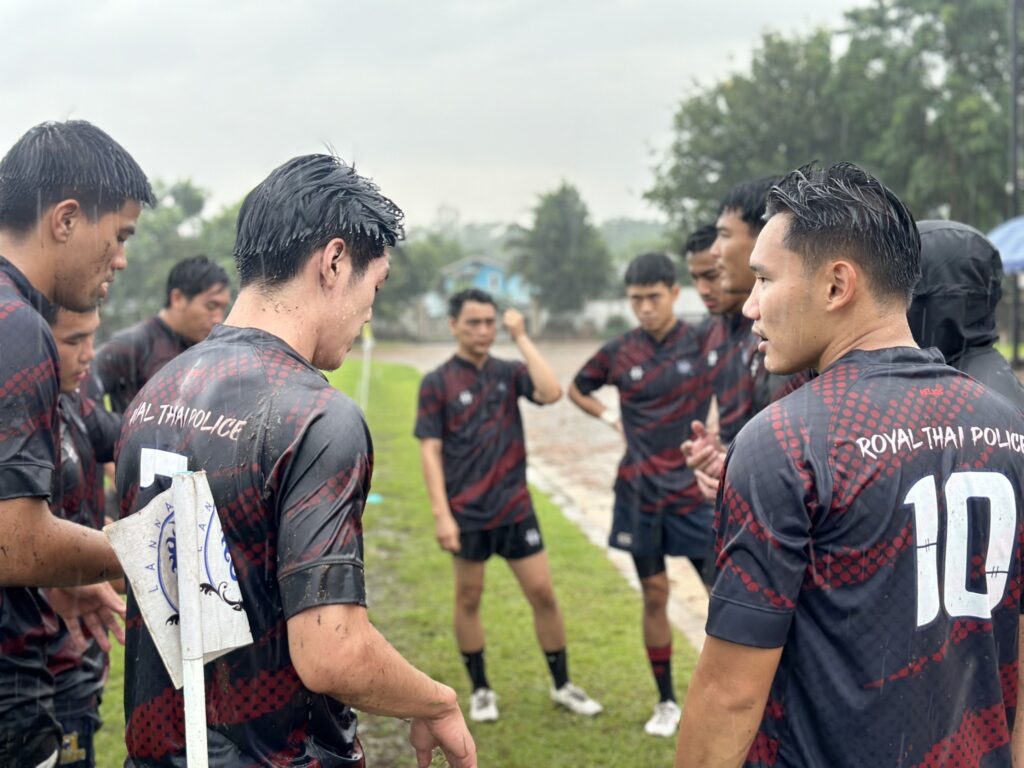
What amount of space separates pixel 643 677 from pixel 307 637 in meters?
4.32

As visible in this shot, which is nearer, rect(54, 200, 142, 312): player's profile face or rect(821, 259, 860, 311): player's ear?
rect(821, 259, 860, 311): player's ear

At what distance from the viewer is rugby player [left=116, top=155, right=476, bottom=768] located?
188 centimetres

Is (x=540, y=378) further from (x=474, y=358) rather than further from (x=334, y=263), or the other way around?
(x=334, y=263)

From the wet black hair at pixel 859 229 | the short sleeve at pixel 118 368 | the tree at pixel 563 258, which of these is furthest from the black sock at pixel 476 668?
the tree at pixel 563 258

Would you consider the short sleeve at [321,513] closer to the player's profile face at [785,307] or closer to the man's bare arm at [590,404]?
the player's profile face at [785,307]

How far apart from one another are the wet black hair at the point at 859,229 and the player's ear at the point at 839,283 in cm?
2

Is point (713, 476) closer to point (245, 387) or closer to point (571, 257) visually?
point (245, 387)

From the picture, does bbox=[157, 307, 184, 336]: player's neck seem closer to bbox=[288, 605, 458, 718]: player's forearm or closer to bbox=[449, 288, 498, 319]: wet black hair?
bbox=[449, 288, 498, 319]: wet black hair

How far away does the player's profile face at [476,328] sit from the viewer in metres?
5.61

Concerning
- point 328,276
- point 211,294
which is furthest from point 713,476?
point 211,294

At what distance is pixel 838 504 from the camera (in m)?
1.86

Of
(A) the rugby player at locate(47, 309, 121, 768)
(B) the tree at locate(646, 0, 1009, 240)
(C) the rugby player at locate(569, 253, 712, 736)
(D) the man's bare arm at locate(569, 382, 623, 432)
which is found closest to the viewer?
(A) the rugby player at locate(47, 309, 121, 768)

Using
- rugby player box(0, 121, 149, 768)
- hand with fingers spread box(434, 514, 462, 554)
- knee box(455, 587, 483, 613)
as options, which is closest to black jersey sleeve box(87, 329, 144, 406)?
hand with fingers spread box(434, 514, 462, 554)

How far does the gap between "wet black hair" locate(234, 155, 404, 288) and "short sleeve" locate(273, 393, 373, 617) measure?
0.40 meters
